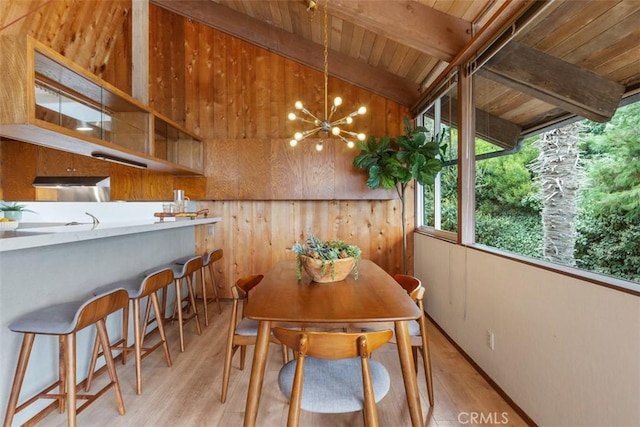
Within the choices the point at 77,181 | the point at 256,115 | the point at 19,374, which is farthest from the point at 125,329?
the point at 256,115

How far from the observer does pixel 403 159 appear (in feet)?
11.1

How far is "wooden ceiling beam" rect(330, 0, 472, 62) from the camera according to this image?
2.65 metres

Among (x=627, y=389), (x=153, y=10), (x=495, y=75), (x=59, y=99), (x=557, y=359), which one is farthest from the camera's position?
(x=153, y=10)

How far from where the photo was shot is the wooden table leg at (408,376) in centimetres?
146

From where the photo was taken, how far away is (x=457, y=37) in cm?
265

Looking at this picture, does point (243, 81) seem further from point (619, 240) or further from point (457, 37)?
point (619, 240)

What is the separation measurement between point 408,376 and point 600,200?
1.26 metres

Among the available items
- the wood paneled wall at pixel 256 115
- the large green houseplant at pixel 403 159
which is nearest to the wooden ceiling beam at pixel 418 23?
the large green houseplant at pixel 403 159

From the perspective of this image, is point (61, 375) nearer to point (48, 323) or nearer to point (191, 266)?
point (48, 323)

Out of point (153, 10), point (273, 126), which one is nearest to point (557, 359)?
point (273, 126)

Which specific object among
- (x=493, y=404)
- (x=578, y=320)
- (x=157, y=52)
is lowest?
(x=493, y=404)

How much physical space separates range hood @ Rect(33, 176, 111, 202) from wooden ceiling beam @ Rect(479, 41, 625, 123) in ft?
15.1

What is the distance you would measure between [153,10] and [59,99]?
2869mm

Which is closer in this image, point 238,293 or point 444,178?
point 238,293
